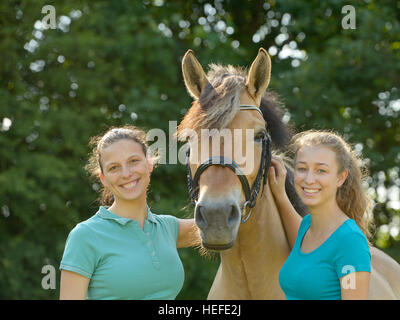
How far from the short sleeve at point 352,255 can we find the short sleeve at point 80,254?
1206mm

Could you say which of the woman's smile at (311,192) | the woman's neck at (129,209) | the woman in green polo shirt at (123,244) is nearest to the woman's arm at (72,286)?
the woman in green polo shirt at (123,244)

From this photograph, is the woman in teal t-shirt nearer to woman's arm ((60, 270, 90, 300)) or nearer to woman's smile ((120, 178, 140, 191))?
woman's smile ((120, 178, 140, 191))

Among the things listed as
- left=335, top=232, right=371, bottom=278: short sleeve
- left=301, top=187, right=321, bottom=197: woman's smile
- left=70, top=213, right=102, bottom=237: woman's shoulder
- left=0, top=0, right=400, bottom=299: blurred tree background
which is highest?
left=0, top=0, right=400, bottom=299: blurred tree background

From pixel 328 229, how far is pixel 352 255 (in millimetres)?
281

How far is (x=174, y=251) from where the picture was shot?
2859 mm

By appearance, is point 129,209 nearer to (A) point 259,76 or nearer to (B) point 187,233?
(B) point 187,233

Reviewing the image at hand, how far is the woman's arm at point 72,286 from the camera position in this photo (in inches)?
95.2

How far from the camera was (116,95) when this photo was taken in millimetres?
9320

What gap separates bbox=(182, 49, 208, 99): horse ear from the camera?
3.22m

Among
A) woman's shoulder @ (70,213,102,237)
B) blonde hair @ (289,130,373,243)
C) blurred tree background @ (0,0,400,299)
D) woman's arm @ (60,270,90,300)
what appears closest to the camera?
woman's arm @ (60,270,90,300)

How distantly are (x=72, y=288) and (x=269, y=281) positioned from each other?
1316mm

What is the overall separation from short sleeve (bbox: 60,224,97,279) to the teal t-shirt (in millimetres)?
1025

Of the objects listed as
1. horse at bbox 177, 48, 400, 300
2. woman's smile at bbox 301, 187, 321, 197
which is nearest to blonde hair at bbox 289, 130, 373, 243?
woman's smile at bbox 301, 187, 321, 197
